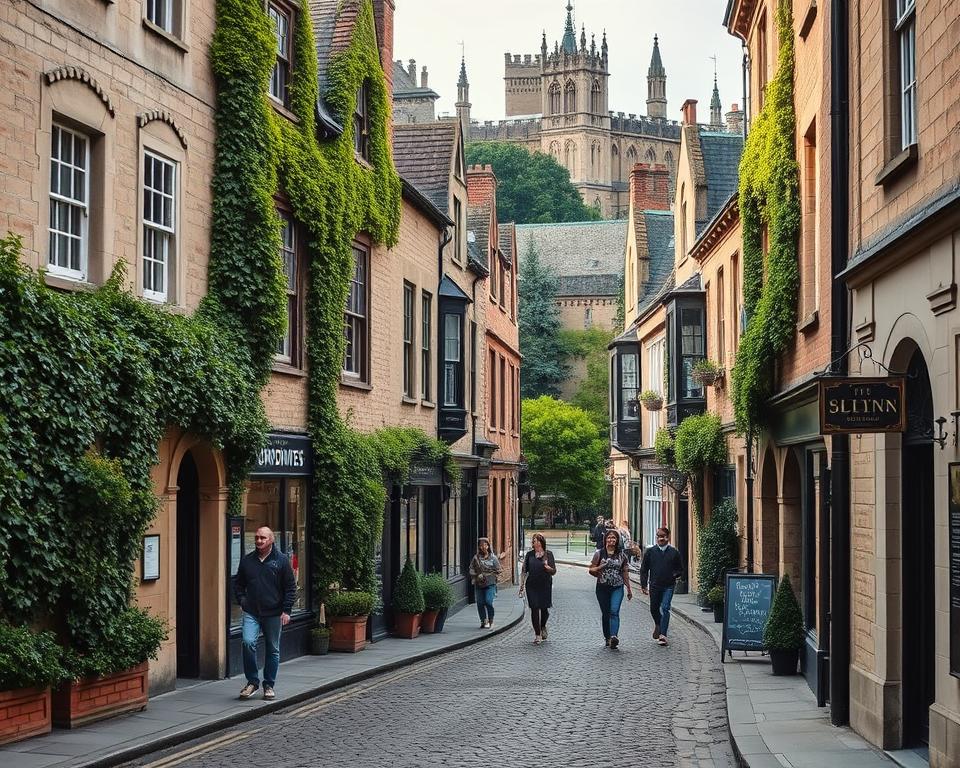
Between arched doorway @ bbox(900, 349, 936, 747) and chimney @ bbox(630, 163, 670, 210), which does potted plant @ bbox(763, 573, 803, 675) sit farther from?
chimney @ bbox(630, 163, 670, 210)

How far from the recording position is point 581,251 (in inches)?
5022

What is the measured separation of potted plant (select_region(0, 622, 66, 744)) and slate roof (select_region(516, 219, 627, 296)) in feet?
359

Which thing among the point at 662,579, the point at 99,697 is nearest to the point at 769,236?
the point at 662,579

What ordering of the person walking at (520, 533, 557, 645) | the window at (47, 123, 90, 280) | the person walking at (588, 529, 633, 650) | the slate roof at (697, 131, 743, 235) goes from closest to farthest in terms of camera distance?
the window at (47, 123, 90, 280)
the person walking at (588, 529, 633, 650)
the person walking at (520, 533, 557, 645)
the slate roof at (697, 131, 743, 235)

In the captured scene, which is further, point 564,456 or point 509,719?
point 564,456

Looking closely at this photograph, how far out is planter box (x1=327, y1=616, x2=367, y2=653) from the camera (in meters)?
19.7

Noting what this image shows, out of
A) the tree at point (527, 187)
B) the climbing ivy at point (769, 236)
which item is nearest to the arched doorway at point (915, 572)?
the climbing ivy at point (769, 236)

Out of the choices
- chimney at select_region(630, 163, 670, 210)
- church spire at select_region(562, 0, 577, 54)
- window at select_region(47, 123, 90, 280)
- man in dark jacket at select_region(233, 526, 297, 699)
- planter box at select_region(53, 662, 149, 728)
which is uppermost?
church spire at select_region(562, 0, 577, 54)

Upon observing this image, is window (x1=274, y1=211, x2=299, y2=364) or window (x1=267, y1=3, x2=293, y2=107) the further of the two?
window (x1=274, y1=211, x2=299, y2=364)

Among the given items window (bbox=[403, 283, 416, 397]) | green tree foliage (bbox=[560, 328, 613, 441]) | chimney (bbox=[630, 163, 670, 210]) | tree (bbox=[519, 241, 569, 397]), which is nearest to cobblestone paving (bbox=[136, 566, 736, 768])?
window (bbox=[403, 283, 416, 397])

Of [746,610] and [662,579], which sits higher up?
[662,579]

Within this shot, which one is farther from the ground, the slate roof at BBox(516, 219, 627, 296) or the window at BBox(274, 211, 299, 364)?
the slate roof at BBox(516, 219, 627, 296)

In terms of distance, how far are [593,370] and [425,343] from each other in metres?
78.3

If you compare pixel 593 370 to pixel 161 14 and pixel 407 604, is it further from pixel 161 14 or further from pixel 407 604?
pixel 161 14
